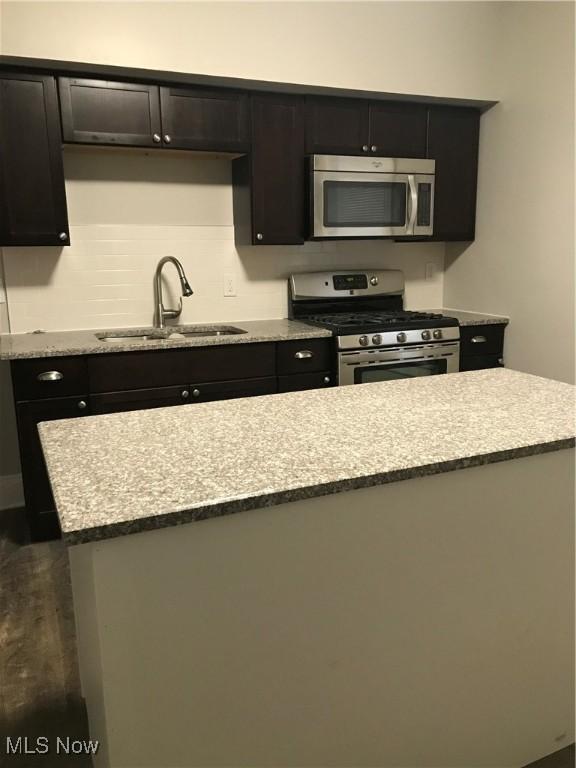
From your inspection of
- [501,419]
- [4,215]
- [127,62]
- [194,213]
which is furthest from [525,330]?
[4,215]

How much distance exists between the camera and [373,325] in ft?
10.6

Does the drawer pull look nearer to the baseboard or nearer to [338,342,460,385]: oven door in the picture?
the baseboard

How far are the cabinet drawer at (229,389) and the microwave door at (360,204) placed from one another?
0.90 meters

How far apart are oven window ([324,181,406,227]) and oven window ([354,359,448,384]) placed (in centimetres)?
82

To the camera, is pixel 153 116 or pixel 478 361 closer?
pixel 153 116

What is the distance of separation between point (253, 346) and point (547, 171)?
6.06 ft

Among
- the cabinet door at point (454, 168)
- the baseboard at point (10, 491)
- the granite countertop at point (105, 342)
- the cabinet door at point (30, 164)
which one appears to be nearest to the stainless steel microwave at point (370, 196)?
the cabinet door at point (454, 168)

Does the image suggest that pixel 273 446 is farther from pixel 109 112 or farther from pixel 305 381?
pixel 109 112

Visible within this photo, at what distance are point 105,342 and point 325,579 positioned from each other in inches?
79.3

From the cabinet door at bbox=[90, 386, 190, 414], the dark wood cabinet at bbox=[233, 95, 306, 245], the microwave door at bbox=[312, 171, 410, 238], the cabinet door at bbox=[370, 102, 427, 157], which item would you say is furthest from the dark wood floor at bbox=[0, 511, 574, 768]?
the cabinet door at bbox=[370, 102, 427, 157]

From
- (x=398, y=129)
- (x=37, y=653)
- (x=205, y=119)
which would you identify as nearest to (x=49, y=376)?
(x=37, y=653)

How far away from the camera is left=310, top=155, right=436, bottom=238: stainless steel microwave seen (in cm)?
328

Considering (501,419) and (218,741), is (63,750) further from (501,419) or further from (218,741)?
(501,419)

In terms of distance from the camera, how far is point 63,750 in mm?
1678
